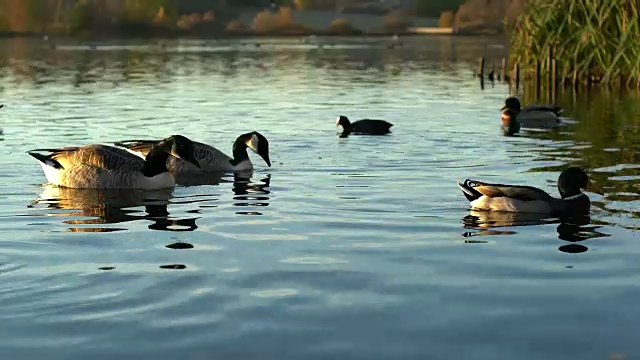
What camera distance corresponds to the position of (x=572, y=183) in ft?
58.0

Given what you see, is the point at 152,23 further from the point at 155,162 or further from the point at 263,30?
the point at 155,162

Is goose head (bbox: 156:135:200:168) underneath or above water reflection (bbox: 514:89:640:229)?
above

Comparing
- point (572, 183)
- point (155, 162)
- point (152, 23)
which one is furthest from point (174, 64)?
point (152, 23)

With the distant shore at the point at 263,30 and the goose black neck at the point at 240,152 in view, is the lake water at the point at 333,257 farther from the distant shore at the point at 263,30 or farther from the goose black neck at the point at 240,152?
the distant shore at the point at 263,30

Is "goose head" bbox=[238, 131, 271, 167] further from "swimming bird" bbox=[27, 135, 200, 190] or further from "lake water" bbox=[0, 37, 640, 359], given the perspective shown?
"swimming bird" bbox=[27, 135, 200, 190]

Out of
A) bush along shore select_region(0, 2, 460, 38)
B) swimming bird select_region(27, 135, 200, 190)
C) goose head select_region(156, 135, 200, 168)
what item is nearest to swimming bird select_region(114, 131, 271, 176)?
goose head select_region(156, 135, 200, 168)

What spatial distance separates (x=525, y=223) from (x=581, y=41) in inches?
1018

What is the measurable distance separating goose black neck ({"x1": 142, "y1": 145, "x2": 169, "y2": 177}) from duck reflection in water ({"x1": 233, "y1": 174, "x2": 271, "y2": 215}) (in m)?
1.27

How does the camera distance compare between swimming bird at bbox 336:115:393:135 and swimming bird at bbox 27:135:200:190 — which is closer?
swimming bird at bbox 27:135:200:190

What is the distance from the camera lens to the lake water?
10406mm

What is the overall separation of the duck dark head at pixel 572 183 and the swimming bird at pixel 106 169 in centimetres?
677

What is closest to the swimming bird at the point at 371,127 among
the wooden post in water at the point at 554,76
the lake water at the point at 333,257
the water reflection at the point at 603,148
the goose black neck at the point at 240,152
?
the lake water at the point at 333,257

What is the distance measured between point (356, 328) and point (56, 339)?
2.47 m

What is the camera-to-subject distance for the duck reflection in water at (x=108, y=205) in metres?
17.0
